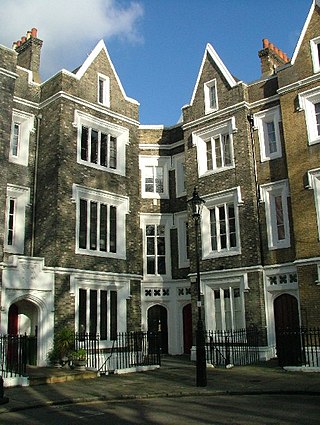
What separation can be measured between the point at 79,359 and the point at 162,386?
5028 millimetres

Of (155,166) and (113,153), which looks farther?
(155,166)

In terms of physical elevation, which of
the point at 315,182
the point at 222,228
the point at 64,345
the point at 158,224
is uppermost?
the point at 315,182

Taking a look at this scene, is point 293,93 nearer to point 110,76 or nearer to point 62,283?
point 110,76

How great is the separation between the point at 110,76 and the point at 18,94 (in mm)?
4907

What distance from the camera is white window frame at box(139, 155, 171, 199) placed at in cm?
2702

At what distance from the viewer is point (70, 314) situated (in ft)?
65.9

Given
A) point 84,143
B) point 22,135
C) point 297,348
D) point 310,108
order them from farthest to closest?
point 84,143 → point 22,135 → point 310,108 → point 297,348

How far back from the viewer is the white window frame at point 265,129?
22.2m

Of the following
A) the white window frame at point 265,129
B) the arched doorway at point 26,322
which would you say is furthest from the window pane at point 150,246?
the arched doorway at point 26,322

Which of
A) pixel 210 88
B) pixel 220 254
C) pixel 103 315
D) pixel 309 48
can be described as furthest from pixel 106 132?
pixel 309 48

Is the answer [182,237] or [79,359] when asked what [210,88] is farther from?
[79,359]

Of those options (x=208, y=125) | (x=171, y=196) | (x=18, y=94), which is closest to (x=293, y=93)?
(x=208, y=125)

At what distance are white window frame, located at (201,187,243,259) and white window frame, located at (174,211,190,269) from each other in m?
2.35

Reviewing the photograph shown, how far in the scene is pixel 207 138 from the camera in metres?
24.6
